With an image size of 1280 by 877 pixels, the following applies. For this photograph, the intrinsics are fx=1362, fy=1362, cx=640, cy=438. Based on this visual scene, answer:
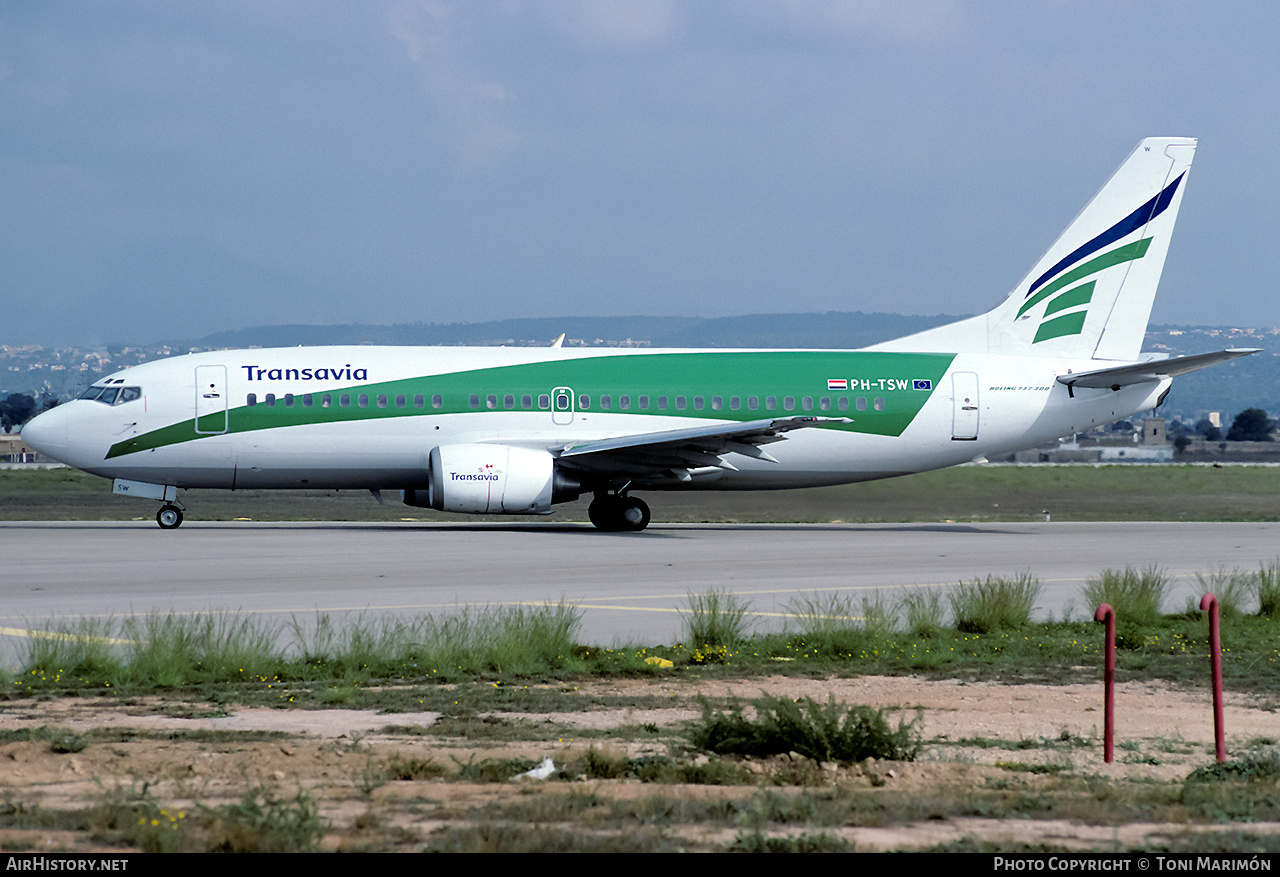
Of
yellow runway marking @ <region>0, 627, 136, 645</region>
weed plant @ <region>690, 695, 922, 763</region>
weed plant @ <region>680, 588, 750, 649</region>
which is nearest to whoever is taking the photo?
weed plant @ <region>690, 695, 922, 763</region>

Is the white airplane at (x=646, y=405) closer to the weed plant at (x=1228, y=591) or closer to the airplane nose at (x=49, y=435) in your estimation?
the airplane nose at (x=49, y=435)

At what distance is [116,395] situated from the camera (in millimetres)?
30156

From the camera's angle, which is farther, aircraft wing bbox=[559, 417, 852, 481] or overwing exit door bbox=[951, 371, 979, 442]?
overwing exit door bbox=[951, 371, 979, 442]

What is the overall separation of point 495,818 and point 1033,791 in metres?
3.06

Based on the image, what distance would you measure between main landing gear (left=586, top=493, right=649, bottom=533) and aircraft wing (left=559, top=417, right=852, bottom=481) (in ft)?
2.83

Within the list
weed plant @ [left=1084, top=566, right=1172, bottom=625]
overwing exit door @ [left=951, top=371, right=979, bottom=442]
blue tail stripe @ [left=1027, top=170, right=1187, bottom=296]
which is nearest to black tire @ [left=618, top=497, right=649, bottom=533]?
overwing exit door @ [left=951, top=371, right=979, bottom=442]

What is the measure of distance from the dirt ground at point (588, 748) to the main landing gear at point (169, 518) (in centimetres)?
2052

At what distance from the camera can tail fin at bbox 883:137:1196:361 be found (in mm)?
33719

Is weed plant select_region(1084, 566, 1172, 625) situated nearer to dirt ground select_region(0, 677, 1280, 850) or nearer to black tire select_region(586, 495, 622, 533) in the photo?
dirt ground select_region(0, 677, 1280, 850)

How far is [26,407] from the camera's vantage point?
181000 millimetres

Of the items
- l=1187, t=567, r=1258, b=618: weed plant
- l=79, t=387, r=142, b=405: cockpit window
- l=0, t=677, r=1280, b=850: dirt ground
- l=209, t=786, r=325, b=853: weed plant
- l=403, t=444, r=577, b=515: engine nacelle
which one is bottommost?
l=0, t=677, r=1280, b=850: dirt ground

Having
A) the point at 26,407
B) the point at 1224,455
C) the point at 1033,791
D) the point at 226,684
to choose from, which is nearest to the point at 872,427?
the point at 226,684

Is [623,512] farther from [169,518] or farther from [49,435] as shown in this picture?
[49,435]
